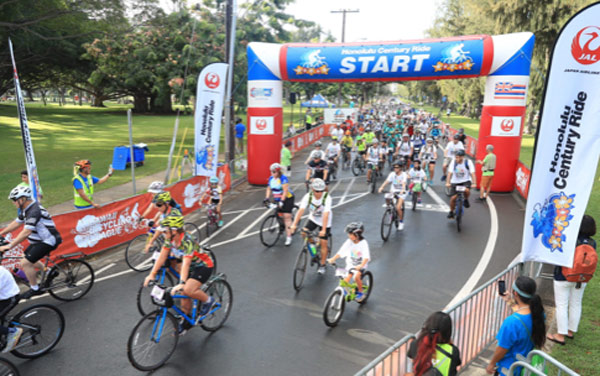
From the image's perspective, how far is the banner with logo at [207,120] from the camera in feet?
44.4

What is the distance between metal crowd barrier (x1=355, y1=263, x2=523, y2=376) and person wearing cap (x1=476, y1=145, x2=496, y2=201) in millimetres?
8929

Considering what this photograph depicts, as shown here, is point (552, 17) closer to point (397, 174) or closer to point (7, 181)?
point (397, 174)

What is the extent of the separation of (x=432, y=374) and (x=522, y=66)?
47.5 feet

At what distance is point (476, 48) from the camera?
15352mm

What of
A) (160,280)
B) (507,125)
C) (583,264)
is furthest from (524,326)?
(507,125)

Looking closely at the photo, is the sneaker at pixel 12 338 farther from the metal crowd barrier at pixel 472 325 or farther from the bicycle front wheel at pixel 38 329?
the metal crowd barrier at pixel 472 325

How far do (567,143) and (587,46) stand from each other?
114 cm

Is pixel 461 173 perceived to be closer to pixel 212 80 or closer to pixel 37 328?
pixel 212 80

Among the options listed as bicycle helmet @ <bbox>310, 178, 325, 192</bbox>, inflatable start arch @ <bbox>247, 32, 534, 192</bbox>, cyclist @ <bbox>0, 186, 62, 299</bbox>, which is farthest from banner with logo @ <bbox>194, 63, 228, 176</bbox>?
cyclist @ <bbox>0, 186, 62, 299</bbox>

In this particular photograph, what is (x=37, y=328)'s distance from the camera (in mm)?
5883

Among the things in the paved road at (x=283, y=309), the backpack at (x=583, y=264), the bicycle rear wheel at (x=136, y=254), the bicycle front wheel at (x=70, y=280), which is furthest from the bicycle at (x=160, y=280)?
the backpack at (x=583, y=264)

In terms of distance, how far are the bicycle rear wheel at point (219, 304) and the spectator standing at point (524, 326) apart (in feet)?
13.1

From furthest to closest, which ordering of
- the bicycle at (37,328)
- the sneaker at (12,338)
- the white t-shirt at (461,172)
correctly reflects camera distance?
the white t-shirt at (461,172) → the bicycle at (37,328) → the sneaker at (12,338)

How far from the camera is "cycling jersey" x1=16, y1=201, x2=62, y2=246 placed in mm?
6766
